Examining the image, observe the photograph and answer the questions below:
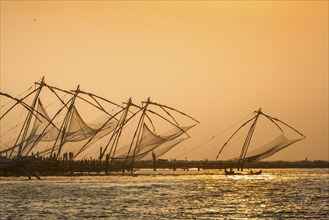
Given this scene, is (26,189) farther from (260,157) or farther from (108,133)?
(260,157)

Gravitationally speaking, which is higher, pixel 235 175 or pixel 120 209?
pixel 235 175

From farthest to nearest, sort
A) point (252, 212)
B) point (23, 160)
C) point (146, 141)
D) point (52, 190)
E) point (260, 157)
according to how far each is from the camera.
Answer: point (260, 157), point (146, 141), point (23, 160), point (52, 190), point (252, 212)

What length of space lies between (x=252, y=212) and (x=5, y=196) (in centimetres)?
2102

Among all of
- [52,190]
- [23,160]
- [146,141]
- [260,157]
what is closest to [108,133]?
[146,141]

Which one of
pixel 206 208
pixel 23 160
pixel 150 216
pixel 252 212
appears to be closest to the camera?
pixel 150 216

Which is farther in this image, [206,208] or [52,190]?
[52,190]

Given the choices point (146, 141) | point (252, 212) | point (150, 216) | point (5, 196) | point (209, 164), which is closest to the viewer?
point (150, 216)

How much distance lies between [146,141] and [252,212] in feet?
183

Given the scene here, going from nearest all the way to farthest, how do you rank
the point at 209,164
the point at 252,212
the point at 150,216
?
the point at 150,216, the point at 252,212, the point at 209,164

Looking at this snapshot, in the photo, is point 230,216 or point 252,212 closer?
point 230,216

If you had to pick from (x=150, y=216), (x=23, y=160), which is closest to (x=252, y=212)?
(x=150, y=216)

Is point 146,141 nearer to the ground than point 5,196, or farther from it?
farther from it

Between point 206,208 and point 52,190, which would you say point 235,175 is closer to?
point 52,190

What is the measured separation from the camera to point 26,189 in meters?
73.6
